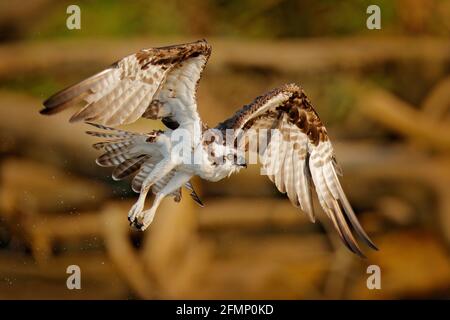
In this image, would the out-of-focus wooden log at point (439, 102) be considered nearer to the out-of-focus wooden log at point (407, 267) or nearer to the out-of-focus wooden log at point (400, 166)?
the out-of-focus wooden log at point (400, 166)

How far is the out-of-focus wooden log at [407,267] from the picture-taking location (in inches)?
462

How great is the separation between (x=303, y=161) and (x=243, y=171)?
478cm

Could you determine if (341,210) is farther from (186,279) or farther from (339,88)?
(339,88)

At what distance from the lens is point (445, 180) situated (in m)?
12.2

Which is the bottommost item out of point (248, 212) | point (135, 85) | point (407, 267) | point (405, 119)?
point (407, 267)

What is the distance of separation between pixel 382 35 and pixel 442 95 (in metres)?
1.19

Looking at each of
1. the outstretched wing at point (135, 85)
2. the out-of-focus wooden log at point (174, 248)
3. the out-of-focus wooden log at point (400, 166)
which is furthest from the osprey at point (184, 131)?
the out-of-focus wooden log at point (400, 166)

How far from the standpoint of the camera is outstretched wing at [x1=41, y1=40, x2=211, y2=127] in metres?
5.45

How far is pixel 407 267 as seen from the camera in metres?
12.2

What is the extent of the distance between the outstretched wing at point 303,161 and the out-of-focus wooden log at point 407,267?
4.61m

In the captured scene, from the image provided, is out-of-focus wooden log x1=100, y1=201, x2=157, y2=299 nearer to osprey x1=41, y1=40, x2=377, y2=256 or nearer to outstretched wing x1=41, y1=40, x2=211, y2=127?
osprey x1=41, y1=40, x2=377, y2=256

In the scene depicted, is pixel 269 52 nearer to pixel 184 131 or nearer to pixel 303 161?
pixel 303 161

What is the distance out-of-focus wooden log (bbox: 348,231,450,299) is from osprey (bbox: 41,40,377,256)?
4653 millimetres

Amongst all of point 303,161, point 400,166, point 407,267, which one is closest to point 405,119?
point 400,166
